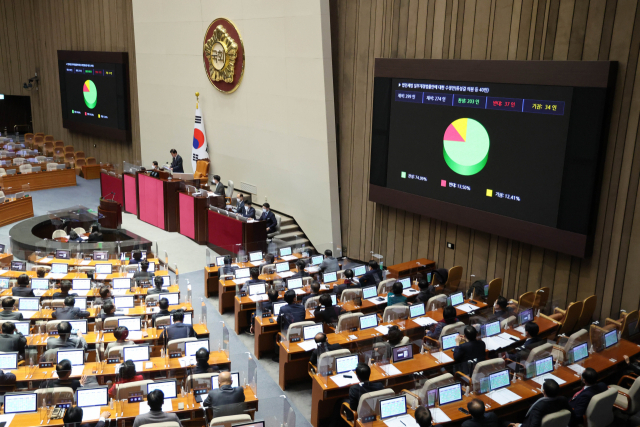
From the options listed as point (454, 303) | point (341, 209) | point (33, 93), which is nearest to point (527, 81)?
point (454, 303)

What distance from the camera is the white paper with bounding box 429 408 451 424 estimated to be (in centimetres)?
634

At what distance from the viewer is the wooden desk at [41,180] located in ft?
63.1

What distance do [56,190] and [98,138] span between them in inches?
127

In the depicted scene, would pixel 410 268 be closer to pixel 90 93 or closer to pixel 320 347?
pixel 320 347

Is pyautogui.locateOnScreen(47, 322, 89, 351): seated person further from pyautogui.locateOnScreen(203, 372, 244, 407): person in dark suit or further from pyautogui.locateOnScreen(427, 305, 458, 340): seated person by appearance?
pyautogui.locateOnScreen(427, 305, 458, 340): seated person

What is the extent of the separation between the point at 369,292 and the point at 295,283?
141 centimetres

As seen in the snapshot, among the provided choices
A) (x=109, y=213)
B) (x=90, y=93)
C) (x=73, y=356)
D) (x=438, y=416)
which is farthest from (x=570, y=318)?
(x=90, y=93)

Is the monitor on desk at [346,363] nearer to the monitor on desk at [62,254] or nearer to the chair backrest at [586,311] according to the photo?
the chair backrest at [586,311]

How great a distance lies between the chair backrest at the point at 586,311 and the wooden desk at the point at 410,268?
3361 millimetres

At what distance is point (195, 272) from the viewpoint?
42.6ft

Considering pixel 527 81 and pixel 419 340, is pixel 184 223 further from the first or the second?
pixel 527 81

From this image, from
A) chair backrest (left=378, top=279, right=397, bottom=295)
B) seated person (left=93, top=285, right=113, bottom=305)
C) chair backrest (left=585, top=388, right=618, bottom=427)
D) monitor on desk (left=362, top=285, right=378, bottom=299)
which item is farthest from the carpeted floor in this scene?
chair backrest (left=585, top=388, right=618, bottom=427)

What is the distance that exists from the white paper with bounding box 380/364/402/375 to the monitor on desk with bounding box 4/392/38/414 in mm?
4114

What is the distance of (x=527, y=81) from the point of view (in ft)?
31.6
